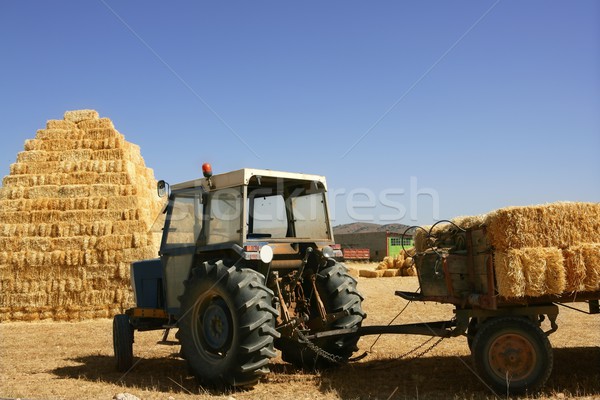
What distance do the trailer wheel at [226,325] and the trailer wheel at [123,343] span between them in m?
1.57

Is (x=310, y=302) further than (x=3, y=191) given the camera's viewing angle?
No

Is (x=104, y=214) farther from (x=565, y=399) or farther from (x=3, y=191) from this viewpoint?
(x=565, y=399)

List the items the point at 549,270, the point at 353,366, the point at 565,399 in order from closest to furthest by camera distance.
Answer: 1. the point at 565,399
2. the point at 549,270
3. the point at 353,366

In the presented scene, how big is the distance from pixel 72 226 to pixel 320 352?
12.1m

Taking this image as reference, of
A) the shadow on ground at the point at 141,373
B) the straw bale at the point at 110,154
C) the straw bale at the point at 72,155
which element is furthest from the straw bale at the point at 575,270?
the straw bale at the point at 72,155

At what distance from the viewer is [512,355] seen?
6051 millimetres

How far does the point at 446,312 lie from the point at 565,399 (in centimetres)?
772

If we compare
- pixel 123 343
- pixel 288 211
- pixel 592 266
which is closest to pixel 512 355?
pixel 592 266

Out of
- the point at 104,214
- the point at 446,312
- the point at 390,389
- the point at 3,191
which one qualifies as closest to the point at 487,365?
the point at 390,389

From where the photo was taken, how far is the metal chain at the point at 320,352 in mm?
7176

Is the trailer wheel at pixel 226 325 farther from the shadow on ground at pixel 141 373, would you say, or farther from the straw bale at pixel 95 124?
the straw bale at pixel 95 124

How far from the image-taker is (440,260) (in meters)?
6.66

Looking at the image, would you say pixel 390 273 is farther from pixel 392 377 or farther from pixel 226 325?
pixel 226 325

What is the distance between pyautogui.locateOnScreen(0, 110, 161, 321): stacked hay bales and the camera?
16.7 meters
